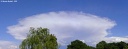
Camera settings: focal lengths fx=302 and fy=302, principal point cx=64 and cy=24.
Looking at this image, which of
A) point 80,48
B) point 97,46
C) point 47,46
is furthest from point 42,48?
point 97,46

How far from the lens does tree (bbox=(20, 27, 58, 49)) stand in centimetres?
6059

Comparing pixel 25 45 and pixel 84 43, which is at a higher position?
pixel 84 43

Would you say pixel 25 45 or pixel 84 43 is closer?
pixel 25 45

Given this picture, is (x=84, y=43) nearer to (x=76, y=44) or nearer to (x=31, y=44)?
(x=76, y=44)

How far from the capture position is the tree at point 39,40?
60.6 metres

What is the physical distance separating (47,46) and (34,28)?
4.52 m

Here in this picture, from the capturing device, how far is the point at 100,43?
390 feet

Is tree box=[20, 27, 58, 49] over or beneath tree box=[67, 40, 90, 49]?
beneath

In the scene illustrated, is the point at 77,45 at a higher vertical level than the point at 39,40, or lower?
higher

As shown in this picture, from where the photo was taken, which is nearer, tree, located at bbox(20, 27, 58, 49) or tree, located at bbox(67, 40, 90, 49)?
tree, located at bbox(20, 27, 58, 49)

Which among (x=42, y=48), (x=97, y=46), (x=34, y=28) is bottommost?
(x=42, y=48)

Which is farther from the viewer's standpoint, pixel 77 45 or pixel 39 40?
pixel 77 45

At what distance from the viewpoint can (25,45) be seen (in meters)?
62.0

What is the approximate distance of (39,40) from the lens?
60562 mm
